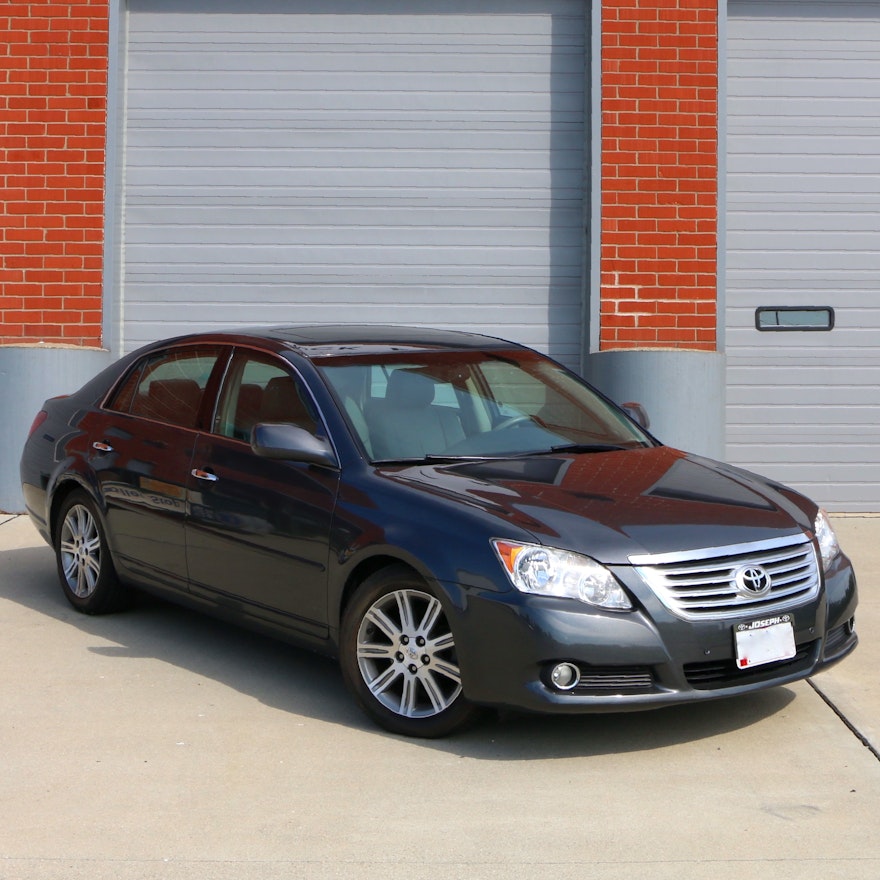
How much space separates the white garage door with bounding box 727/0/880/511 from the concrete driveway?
4.60 m

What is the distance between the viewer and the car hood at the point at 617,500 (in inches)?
195

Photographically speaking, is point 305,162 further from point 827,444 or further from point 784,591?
point 784,591

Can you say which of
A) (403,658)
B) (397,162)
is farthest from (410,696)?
(397,162)

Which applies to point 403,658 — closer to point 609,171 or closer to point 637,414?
point 637,414

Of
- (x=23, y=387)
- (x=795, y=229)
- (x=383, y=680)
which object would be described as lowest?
(x=383, y=680)

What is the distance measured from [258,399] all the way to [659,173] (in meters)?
5.34

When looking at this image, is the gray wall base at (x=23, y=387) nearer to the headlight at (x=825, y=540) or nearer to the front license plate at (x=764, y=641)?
the headlight at (x=825, y=540)

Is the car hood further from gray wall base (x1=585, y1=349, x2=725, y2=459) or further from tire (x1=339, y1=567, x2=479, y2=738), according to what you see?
gray wall base (x1=585, y1=349, x2=725, y2=459)

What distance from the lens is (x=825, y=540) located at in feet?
18.3

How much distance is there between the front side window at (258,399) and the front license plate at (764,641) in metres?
1.92

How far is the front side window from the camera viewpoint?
19.5 ft

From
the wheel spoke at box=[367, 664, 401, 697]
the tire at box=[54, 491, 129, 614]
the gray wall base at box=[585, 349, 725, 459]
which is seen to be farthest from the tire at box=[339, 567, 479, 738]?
the gray wall base at box=[585, 349, 725, 459]

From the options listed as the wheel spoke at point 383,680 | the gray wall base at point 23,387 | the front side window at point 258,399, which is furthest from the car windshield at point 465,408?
the gray wall base at point 23,387

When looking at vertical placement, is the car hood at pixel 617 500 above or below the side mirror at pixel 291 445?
below
